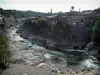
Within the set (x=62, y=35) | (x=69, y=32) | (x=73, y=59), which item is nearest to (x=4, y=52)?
(x=73, y=59)

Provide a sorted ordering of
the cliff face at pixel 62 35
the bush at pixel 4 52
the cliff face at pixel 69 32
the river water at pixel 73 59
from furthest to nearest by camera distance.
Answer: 1. the cliff face at pixel 69 32
2. the cliff face at pixel 62 35
3. the river water at pixel 73 59
4. the bush at pixel 4 52

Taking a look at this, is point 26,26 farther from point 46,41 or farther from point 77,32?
point 77,32

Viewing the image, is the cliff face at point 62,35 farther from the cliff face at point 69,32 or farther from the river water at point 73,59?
the river water at point 73,59

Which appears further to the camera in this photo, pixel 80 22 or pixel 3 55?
pixel 80 22

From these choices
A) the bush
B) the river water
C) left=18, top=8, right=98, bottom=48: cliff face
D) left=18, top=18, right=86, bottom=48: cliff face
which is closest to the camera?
the bush

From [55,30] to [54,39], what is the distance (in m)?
2.78

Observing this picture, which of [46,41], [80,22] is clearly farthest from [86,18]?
[46,41]

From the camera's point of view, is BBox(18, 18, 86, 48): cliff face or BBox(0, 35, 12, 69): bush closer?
BBox(0, 35, 12, 69): bush

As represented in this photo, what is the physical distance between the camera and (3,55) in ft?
61.0

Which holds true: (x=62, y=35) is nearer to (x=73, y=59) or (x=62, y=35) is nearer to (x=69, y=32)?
A: (x=69, y=32)

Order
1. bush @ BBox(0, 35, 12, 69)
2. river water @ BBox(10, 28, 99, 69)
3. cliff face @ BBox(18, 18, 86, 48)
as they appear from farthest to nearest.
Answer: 1. cliff face @ BBox(18, 18, 86, 48)
2. river water @ BBox(10, 28, 99, 69)
3. bush @ BBox(0, 35, 12, 69)

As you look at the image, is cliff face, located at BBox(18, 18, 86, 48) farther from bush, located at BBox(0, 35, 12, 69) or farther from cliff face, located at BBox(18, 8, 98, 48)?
bush, located at BBox(0, 35, 12, 69)

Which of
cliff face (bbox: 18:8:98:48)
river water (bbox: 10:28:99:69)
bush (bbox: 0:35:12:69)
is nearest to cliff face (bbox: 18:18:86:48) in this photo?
cliff face (bbox: 18:8:98:48)

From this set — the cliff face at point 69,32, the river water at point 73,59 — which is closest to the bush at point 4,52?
the river water at point 73,59
